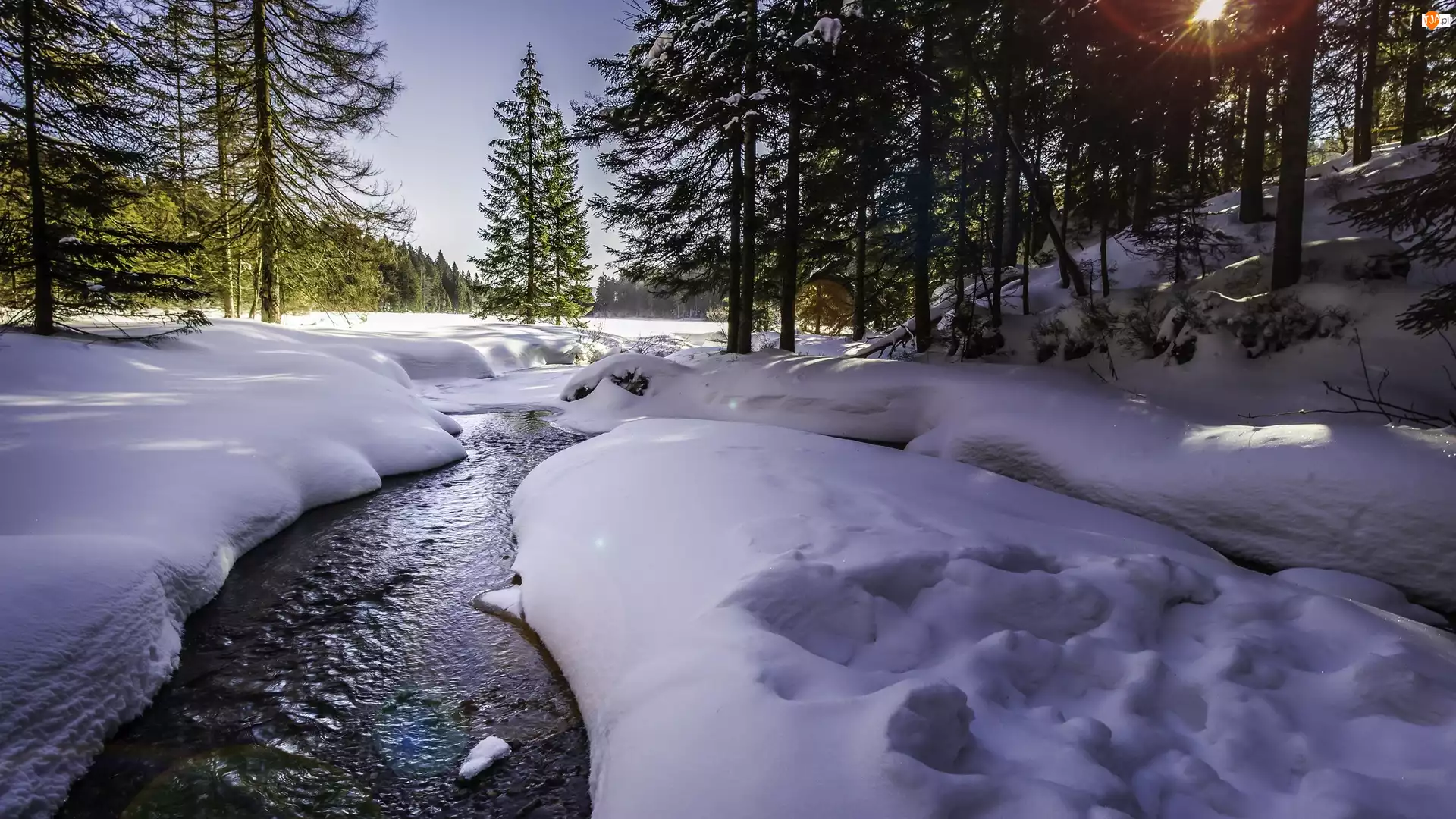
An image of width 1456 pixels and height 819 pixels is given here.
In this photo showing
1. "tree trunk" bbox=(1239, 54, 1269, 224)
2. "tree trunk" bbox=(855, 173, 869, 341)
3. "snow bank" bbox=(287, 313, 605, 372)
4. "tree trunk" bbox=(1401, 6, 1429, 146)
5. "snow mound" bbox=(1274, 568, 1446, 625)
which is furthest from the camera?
"snow bank" bbox=(287, 313, 605, 372)

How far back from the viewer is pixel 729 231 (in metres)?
13.9

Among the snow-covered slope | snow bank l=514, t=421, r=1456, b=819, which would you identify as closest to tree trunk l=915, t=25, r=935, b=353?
snow bank l=514, t=421, r=1456, b=819

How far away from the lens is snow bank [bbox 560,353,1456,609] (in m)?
4.01

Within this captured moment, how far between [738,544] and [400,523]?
169 inches

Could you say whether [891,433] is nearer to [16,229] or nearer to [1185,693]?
[1185,693]

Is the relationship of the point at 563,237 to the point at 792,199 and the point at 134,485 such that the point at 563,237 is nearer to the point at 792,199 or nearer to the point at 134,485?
the point at 792,199

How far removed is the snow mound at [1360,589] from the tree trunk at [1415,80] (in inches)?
584

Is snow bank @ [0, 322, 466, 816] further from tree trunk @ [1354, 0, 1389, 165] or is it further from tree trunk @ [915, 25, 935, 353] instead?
tree trunk @ [1354, 0, 1389, 165]

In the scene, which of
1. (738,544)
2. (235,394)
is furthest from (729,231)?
(738,544)

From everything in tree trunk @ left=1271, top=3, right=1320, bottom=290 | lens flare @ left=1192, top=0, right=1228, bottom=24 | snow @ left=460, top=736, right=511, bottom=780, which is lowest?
snow @ left=460, top=736, right=511, bottom=780

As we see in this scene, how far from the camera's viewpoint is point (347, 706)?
10.8ft

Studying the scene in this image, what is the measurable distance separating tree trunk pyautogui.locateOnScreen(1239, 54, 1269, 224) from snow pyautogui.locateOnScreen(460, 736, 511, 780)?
14916 mm

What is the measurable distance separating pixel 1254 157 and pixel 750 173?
10.0m

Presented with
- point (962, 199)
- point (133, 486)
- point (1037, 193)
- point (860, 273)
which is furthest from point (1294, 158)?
point (133, 486)
